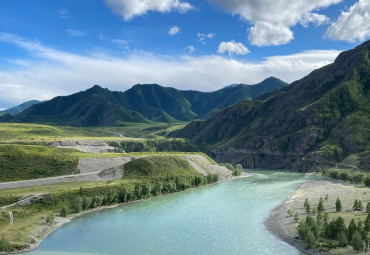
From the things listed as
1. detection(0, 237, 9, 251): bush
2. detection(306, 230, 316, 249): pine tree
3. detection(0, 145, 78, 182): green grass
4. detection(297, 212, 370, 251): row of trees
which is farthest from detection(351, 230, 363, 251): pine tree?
detection(0, 145, 78, 182): green grass

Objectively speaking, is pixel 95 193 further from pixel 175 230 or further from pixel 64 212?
pixel 175 230

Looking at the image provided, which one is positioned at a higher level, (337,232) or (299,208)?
(337,232)

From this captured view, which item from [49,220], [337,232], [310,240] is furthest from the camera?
[49,220]

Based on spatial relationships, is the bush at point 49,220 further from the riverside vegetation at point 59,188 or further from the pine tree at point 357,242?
the pine tree at point 357,242

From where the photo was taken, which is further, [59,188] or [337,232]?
[59,188]

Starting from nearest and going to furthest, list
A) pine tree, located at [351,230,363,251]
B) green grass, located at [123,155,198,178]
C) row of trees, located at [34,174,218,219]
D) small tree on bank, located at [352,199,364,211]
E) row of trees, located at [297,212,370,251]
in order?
pine tree, located at [351,230,363,251], row of trees, located at [297,212,370,251], small tree on bank, located at [352,199,364,211], row of trees, located at [34,174,218,219], green grass, located at [123,155,198,178]

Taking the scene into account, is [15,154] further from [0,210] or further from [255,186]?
[255,186]

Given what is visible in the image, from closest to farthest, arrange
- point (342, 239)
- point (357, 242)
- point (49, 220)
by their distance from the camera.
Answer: point (357, 242) < point (342, 239) < point (49, 220)

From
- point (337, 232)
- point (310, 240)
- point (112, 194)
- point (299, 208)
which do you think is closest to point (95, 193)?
point (112, 194)

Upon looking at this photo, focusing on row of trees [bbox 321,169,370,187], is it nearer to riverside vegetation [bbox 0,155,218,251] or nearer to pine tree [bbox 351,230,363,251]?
riverside vegetation [bbox 0,155,218,251]
